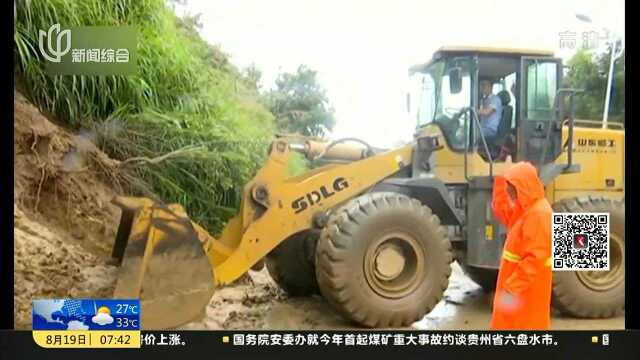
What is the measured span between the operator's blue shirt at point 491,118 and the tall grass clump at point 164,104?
1016 mm

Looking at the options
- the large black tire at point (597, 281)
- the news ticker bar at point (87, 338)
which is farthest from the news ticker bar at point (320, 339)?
the large black tire at point (597, 281)

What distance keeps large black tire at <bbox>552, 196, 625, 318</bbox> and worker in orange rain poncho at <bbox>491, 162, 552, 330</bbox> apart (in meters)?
0.10

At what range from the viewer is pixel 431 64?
10.9 feet

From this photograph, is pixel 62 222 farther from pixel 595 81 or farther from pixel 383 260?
pixel 595 81

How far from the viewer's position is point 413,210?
3.33 metres

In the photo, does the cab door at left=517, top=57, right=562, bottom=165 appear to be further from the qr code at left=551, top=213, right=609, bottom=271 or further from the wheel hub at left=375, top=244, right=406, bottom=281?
the wheel hub at left=375, top=244, right=406, bottom=281

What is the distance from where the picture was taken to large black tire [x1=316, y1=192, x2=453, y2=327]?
10.7ft

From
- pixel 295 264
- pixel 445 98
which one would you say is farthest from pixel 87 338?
pixel 445 98

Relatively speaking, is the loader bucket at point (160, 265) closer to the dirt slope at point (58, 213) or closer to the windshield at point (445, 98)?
the dirt slope at point (58, 213)

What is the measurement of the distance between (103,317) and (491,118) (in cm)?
205

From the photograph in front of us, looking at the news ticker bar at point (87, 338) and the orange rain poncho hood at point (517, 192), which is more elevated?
the orange rain poncho hood at point (517, 192)

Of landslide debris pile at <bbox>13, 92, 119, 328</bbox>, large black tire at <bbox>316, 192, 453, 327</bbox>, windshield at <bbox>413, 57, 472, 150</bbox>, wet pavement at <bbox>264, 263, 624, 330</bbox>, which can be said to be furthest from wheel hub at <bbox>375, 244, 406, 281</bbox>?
landslide debris pile at <bbox>13, 92, 119, 328</bbox>

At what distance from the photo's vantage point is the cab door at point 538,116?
3363 mm

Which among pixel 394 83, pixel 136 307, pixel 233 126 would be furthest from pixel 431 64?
pixel 136 307
